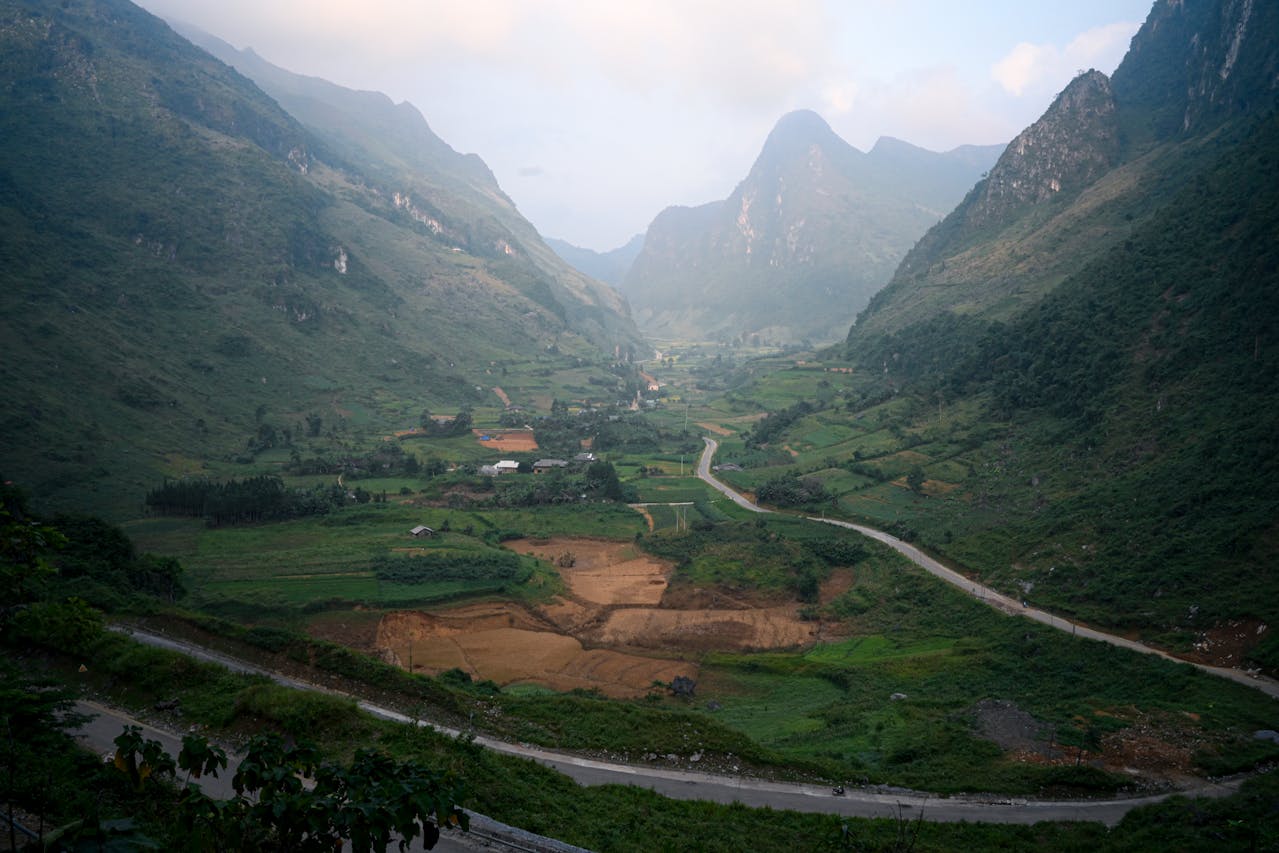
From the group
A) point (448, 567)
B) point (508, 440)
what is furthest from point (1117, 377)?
point (508, 440)

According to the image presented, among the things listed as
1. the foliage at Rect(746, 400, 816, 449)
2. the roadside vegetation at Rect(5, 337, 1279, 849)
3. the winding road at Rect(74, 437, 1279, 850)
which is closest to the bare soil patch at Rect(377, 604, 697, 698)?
the roadside vegetation at Rect(5, 337, 1279, 849)

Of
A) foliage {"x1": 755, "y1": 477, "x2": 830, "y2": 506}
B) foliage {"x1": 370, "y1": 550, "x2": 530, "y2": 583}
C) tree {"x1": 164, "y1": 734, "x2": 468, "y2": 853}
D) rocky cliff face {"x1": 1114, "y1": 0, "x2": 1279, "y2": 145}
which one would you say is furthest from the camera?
rocky cliff face {"x1": 1114, "y1": 0, "x2": 1279, "y2": 145}

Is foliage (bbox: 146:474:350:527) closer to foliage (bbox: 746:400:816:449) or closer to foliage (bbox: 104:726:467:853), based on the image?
foliage (bbox: 104:726:467:853)

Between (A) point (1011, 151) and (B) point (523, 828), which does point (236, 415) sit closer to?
(B) point (523, 828)

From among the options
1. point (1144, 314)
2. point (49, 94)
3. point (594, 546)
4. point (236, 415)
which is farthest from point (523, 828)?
point (49, 94)

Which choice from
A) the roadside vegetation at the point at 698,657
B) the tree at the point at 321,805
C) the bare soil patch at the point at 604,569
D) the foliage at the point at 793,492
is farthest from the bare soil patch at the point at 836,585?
the tree at the point at 321,805

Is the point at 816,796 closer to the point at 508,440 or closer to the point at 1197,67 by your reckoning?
the point at 508,440
